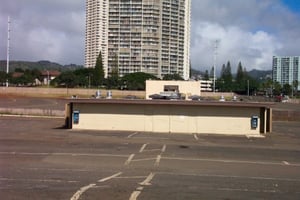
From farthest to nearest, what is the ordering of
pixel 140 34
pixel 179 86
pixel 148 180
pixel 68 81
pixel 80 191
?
pixel 140 34 → pixel 68 81 → pixel 179 86 → pixel 148 180 → pixel 80 191

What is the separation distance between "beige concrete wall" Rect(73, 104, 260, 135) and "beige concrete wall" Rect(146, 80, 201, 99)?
40.4 feet

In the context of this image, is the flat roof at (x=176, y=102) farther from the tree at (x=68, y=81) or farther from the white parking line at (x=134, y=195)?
the tree at (x=68, y=81)

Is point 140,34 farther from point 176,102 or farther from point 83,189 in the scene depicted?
point 83,189

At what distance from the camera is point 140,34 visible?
18238 cm

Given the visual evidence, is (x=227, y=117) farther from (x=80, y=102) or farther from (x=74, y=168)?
(x=74, y=168)

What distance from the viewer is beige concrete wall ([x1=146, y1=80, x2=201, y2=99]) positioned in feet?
176

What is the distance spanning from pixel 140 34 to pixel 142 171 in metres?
167

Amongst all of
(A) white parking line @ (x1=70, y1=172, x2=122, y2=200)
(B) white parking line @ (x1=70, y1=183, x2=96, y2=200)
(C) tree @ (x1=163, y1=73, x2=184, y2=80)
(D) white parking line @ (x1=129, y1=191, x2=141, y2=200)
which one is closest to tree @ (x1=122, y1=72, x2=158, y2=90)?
(C) tree @ (x1=163, y1=73, x2=184, y2=80)

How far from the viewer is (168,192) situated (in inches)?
517

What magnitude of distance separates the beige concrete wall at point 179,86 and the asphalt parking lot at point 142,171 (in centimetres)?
2440

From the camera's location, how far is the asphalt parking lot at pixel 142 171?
43.0ft

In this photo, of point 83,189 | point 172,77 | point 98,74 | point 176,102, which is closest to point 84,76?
point 98,74

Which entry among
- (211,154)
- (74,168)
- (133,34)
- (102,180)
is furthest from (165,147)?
(133,34)

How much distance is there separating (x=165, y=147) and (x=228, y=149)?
11.3ft
